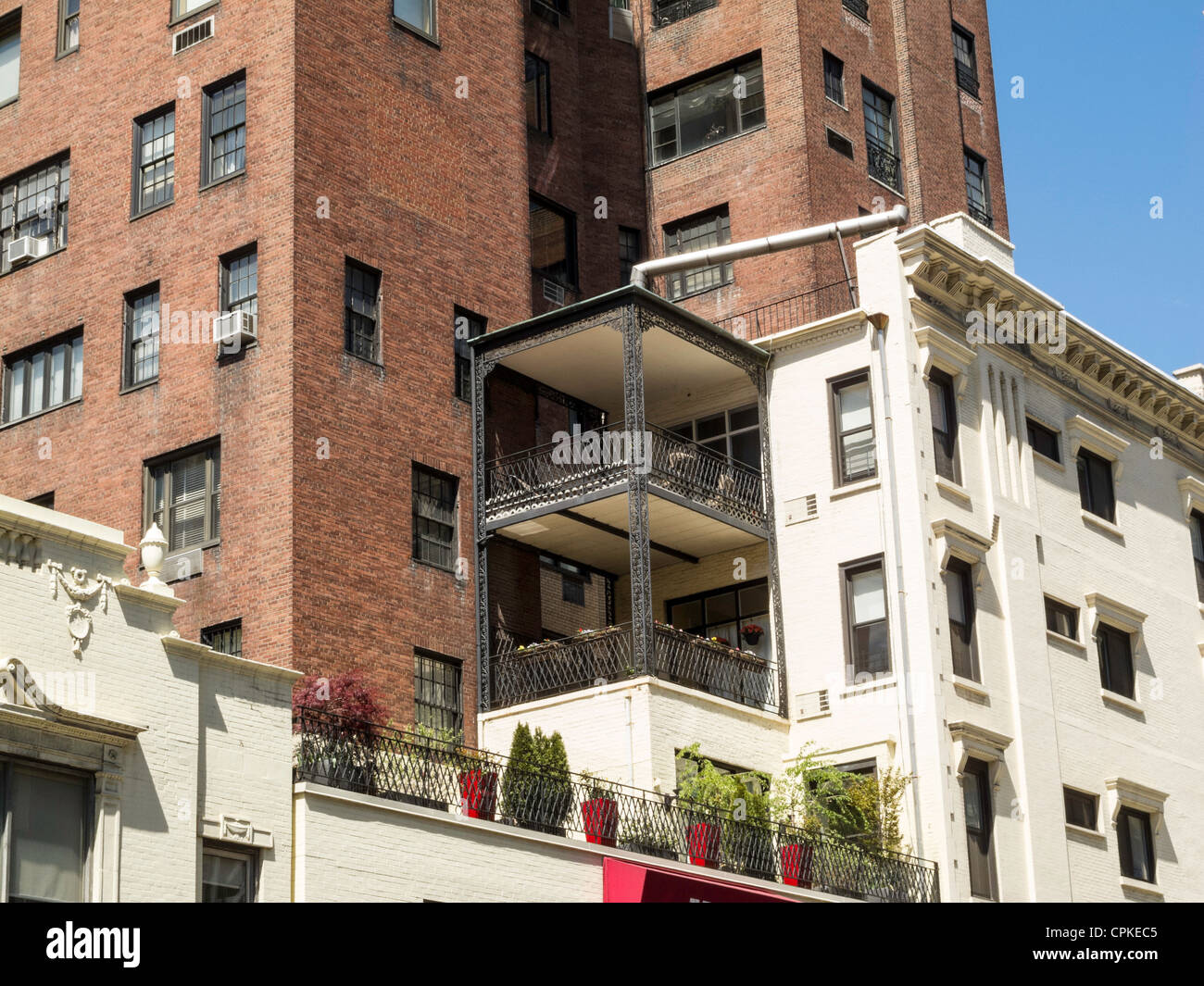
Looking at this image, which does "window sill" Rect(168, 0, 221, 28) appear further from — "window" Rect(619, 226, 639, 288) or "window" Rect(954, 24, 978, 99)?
"window" Rect(954, 24, 978, 99)

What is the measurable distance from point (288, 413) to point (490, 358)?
4978 millimetres

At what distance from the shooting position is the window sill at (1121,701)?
3603 cm

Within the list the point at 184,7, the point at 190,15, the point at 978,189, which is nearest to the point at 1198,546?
the point at 978,189

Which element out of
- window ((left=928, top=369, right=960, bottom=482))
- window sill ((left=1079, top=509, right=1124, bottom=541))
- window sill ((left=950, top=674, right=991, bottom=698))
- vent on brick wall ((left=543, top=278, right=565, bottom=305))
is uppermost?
vent on brick wall ((left=543, top=278, right=565, bottom=305))

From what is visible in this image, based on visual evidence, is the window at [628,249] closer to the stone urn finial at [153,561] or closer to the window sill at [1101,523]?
the window sill at [1101,523]

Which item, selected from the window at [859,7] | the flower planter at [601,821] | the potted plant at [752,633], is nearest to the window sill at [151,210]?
the potted plant at [752,633]

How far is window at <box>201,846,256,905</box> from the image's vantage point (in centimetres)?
2197

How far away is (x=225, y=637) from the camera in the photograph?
30047mm

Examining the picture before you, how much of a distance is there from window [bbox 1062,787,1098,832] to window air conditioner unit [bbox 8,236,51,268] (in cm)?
2168

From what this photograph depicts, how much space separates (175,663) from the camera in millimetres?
21984

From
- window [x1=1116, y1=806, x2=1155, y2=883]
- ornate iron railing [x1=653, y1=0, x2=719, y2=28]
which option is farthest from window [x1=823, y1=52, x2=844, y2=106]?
window [x1=1116, y1=806, x2=1155, y2=883]

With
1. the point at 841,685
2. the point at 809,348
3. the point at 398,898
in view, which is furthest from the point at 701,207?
the point at 398,898

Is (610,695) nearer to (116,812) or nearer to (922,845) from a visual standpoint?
(922,845)

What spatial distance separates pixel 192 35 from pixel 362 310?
21.0ft
